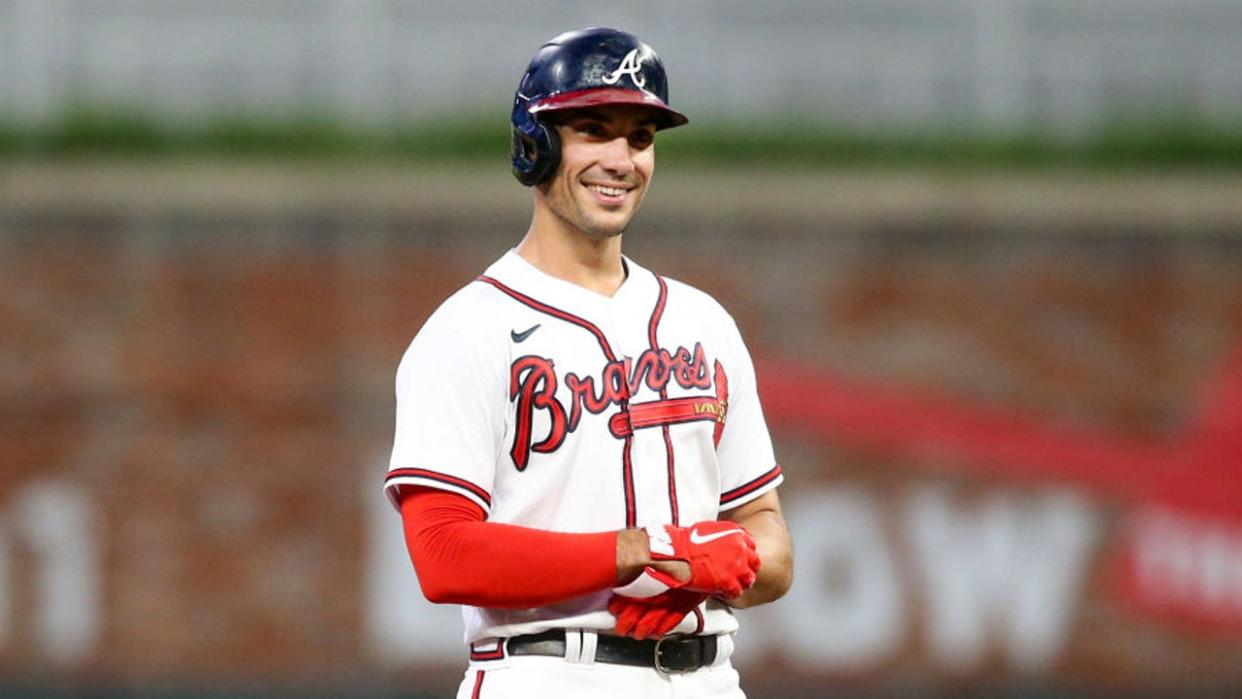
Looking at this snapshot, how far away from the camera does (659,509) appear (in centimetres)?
330

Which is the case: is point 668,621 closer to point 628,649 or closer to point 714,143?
point 628,649

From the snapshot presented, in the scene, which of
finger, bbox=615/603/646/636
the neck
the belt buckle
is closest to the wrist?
finger, bbox=615/603/646/636

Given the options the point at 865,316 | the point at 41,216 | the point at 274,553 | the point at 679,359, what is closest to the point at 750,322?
the point at 865,316

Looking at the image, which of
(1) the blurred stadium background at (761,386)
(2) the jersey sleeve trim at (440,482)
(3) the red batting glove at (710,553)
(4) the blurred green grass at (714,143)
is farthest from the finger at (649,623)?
(4) the blurred green grass at (714,143)

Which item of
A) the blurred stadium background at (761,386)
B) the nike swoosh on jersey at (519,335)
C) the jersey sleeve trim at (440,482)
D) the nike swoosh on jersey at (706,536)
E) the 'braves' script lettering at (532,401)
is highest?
the nike swoosh on jersey at (519,335)

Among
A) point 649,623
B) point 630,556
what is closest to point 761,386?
point 649,623

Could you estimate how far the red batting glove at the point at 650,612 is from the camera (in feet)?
10.5

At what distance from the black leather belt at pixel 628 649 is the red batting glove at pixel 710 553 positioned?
7.5 inches

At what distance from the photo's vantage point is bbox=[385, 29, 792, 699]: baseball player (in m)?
3.12

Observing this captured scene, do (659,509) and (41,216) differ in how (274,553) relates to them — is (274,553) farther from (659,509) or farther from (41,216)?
(659,509)

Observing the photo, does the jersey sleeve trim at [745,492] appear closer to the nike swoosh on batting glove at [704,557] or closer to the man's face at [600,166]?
the nike swoosh on batting glove at [704,557]

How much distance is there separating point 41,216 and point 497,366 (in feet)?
20.4

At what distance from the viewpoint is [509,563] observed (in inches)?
122

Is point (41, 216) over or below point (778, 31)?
below
